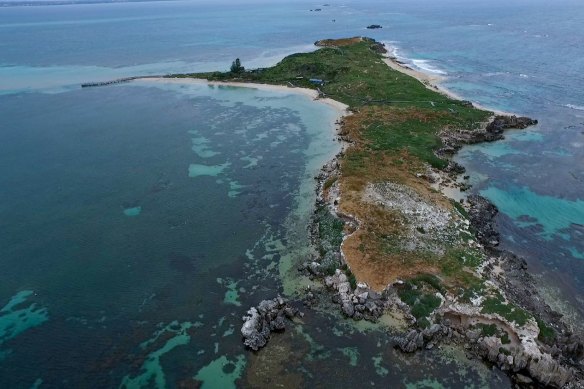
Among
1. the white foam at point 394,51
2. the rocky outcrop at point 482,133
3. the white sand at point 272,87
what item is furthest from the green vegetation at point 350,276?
the white foam at point 394,51

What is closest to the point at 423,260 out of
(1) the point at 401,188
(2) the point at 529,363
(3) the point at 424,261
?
(3) the point at 424,261

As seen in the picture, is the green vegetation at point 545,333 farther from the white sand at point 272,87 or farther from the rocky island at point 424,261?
the white sand at point 272,87

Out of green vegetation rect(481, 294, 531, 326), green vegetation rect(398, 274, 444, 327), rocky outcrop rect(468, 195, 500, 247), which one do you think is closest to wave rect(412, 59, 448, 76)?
rocky outcrop rect(468, 195, 500, 247)

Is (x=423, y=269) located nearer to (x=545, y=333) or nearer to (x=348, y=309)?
(x=348, y=309)

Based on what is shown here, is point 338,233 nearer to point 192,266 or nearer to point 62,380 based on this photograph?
point 192,266

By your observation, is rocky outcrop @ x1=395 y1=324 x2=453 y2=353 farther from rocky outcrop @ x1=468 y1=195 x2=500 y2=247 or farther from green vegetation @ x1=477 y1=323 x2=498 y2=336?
rocky outcrop @ x1=468 y1=195 x2=500 y2=247
